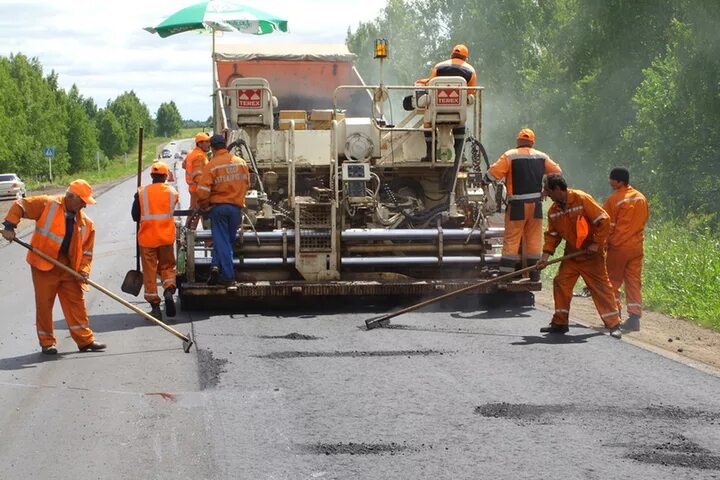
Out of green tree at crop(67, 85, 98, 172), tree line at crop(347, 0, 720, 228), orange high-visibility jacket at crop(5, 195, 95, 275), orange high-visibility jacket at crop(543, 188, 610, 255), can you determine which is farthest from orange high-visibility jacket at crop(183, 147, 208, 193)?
green tree at crop(67, 85, 98, 172)

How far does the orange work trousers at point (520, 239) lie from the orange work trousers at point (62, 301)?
429 cm

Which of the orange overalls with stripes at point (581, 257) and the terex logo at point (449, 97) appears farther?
the terex logo at point (449, 97)

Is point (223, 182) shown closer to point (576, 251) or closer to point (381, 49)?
point (381, 49)

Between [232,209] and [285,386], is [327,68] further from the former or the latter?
[285,386]

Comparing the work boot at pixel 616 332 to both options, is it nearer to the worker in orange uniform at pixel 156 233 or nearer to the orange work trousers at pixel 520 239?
the orange work trousers at pixel 520 239

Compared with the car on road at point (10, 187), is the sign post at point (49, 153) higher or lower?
higher

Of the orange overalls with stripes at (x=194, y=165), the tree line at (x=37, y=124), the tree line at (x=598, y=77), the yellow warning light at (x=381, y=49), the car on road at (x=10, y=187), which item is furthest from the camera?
the tree line at (x=37, y=124)

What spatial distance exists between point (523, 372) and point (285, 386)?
1.67 meters

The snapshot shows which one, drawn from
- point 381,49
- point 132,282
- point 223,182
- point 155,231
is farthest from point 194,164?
point 381,49

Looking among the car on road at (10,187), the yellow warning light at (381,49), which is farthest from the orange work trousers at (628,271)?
the car on road at (10,187)

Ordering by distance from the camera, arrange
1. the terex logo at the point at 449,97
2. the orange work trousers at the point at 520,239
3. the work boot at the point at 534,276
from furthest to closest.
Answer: the terex logo at the point at 449,97
the orange work trousers at the point at 520,239
the work boot at the point at 534,276

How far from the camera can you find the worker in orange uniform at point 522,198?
37.1ft

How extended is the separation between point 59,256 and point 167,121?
162047 millimetres

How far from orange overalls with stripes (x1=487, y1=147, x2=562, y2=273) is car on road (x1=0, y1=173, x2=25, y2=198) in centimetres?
3709
